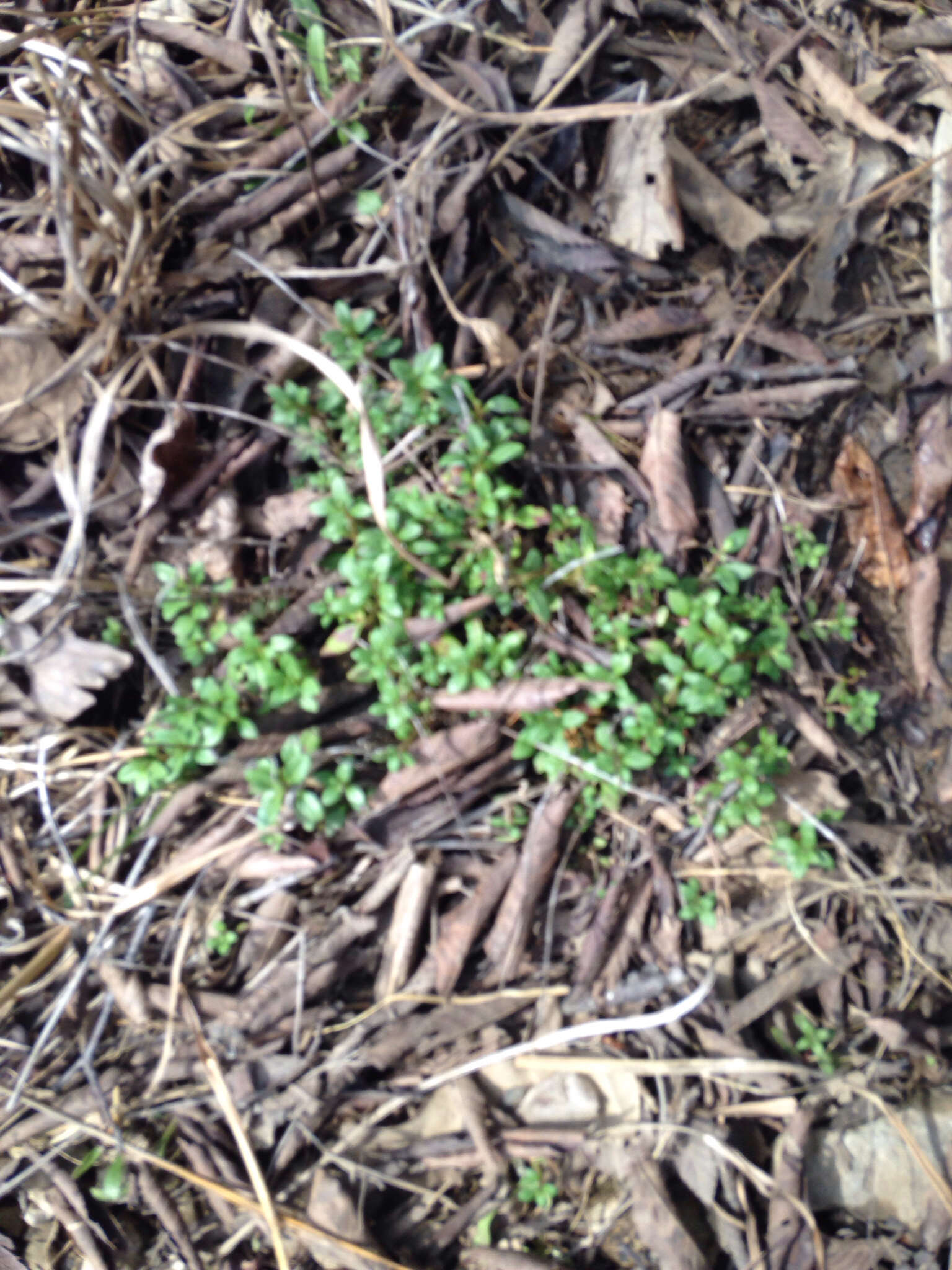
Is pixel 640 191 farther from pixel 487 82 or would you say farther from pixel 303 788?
pixel 303 788

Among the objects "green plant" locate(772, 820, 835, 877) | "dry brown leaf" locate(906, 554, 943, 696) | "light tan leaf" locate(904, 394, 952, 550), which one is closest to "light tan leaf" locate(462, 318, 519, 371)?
"light tan leaf" locate(904, 394, 952, 550)

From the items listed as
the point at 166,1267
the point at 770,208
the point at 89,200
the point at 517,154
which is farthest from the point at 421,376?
the point at 166,1267

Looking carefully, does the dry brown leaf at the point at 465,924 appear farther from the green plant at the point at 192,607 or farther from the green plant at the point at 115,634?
the green plant at the point at 115,634

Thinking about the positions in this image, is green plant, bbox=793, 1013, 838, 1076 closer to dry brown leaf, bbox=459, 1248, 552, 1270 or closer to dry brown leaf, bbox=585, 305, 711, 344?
dry brown leaf, bbox=459, 1248, 552, 1270

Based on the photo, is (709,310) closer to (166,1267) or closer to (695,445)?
(695,445)

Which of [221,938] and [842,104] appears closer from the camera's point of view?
[221,938]

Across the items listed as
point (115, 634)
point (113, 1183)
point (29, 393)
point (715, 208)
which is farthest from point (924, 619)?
point (113, 1183)
